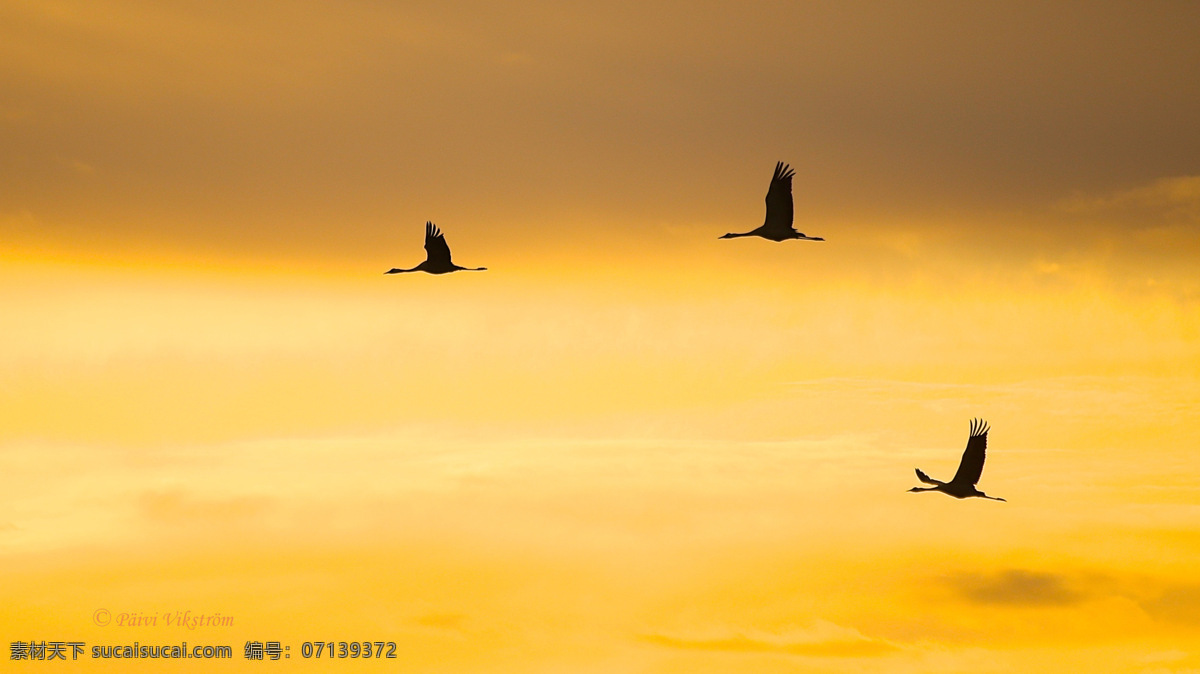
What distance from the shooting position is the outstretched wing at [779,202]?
46.9 m

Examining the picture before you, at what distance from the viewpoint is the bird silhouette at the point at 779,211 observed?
4700 cm

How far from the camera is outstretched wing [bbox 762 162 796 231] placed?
46.9m

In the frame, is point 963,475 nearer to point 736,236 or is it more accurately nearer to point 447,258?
point 736,236

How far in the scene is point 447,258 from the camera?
52.5m

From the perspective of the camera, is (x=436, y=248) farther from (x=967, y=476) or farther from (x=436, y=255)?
(x=967, y=476)

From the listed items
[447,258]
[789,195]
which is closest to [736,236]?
[789,195]

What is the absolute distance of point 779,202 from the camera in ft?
157

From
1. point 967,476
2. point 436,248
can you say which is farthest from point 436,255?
point 967,476

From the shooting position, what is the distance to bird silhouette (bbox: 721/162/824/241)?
47.0 m

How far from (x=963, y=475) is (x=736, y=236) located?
1027 cm

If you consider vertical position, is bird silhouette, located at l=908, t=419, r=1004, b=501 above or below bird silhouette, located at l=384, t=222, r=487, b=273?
below

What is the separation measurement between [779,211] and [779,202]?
0.52 m

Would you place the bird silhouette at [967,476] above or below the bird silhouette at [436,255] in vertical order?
below

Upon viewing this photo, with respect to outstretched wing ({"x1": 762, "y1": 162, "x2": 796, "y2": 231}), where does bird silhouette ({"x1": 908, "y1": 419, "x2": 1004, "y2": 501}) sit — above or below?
below
